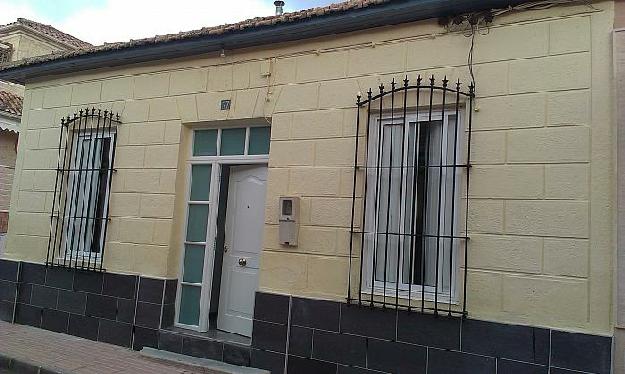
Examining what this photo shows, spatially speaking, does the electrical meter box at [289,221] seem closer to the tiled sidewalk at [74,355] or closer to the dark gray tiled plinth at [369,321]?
the dark gray tiled plinth at [369,321]

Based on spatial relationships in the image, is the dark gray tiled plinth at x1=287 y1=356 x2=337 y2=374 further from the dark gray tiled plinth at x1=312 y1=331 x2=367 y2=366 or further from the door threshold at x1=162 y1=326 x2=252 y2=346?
the door threshold at x1=162 y1=326 x2=252 y2=346

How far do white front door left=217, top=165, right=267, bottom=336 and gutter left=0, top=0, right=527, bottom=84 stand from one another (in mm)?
1506

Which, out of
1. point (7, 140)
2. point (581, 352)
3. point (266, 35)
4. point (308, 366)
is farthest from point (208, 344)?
point (7, 140)

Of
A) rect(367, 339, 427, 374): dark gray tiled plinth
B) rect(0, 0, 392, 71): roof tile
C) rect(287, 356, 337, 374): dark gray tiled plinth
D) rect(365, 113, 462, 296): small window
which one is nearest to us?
rect(367, 339, 427, 374): dark gray tiled plinth

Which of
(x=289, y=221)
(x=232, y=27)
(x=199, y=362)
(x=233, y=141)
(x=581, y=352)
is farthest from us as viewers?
(x=233, y=141)

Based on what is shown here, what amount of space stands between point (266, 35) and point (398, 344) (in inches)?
142

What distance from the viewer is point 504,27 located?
4.60 meters

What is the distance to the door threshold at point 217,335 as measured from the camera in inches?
223

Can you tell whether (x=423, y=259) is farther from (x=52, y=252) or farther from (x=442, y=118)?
(x=52, y=252)

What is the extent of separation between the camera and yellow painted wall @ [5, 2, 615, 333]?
13.5ft

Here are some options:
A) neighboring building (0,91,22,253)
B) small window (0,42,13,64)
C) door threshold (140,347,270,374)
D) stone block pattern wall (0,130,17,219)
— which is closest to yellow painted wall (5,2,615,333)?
door threshold (140,347,270,374)

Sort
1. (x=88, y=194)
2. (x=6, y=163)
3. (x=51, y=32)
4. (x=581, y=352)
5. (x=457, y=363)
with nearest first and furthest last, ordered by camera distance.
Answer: (x=581, y=352), (x=457, y=363), (x=88, y=194), (x=6, y=163), (x=51, y=32)

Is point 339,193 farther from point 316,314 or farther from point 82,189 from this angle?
point 82,189

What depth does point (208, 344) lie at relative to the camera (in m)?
5.69
